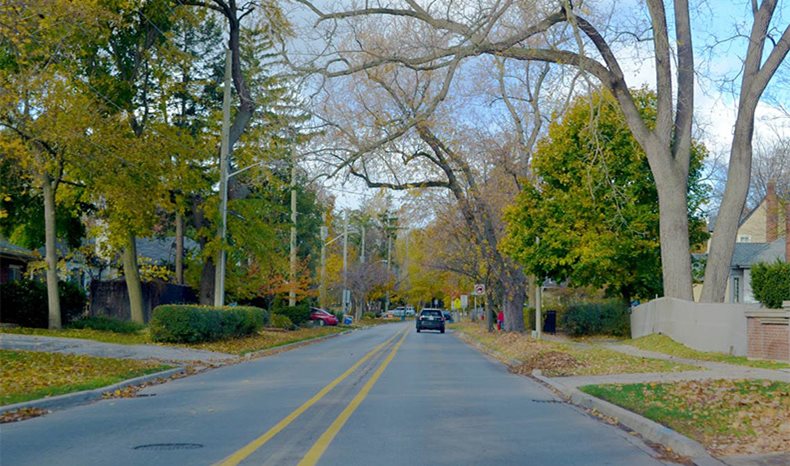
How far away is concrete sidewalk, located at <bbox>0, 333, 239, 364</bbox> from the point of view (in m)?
22.7

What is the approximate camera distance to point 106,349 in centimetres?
2366

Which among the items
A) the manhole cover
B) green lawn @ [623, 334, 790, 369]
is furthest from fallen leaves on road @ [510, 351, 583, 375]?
the manhole cover

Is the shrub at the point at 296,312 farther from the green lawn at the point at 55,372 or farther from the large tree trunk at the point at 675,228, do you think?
the green lawn at the point at 55,372

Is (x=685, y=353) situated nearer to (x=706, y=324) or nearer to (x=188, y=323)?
(x=706, y=324)

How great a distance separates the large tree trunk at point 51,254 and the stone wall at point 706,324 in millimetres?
21125

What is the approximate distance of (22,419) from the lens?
39.4 feet

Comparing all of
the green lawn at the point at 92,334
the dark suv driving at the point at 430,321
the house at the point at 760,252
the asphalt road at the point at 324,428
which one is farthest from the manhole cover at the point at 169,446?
the dark suv driving at the point at 430,321

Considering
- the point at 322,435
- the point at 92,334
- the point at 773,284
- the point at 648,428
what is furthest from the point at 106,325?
the point at 773,284

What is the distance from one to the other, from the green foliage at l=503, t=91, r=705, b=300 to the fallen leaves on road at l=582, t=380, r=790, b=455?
64.4ft

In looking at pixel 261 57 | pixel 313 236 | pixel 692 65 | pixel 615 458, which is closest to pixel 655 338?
pixel 692 65

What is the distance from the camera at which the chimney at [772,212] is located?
5188 centimetres

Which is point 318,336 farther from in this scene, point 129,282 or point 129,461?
point 129,461

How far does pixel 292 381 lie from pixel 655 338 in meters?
14.9

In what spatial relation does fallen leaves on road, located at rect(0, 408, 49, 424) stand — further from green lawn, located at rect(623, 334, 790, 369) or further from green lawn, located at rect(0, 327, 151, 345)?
green lawn, located at rect(623, 334, 790, 369)
